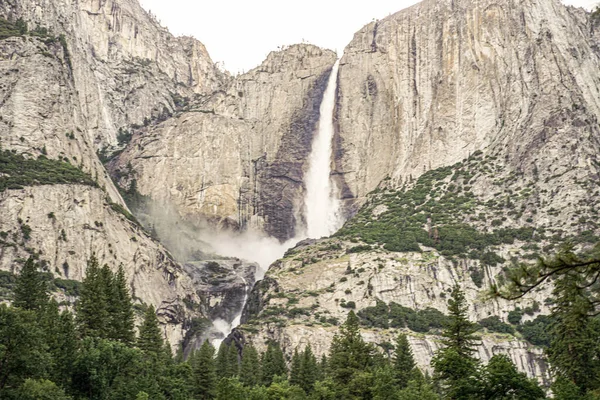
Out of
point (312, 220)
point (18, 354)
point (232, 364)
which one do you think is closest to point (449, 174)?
point (312, 220)

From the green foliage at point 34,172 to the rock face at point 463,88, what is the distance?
236 ft

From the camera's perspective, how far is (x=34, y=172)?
13662cm

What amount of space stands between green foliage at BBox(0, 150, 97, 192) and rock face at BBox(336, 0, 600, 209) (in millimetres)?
71947

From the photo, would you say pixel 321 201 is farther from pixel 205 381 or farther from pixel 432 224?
pixel 205 381

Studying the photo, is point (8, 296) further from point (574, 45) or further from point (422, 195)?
point (574, 45)

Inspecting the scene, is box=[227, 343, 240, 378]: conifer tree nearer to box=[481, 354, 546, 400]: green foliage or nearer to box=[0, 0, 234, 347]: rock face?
box=[0, 0, 234, 347]: rock face

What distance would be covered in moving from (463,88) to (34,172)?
94.3 meters

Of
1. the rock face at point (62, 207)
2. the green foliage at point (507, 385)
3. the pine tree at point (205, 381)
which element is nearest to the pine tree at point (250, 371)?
the pine tree at point (205, 381)

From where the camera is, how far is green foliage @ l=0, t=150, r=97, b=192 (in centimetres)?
13150

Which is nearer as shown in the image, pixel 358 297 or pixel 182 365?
pixel 182 365

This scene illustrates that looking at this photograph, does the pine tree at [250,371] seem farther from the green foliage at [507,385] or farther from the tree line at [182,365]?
the green foliage at [507,385]

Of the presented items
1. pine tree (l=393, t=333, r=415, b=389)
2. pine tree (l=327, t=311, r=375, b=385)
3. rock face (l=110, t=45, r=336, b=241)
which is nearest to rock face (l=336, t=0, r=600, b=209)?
rock face (l=110, t=45, r=336, b=241)

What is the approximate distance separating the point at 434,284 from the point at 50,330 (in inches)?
3039

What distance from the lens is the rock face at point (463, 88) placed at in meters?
154
